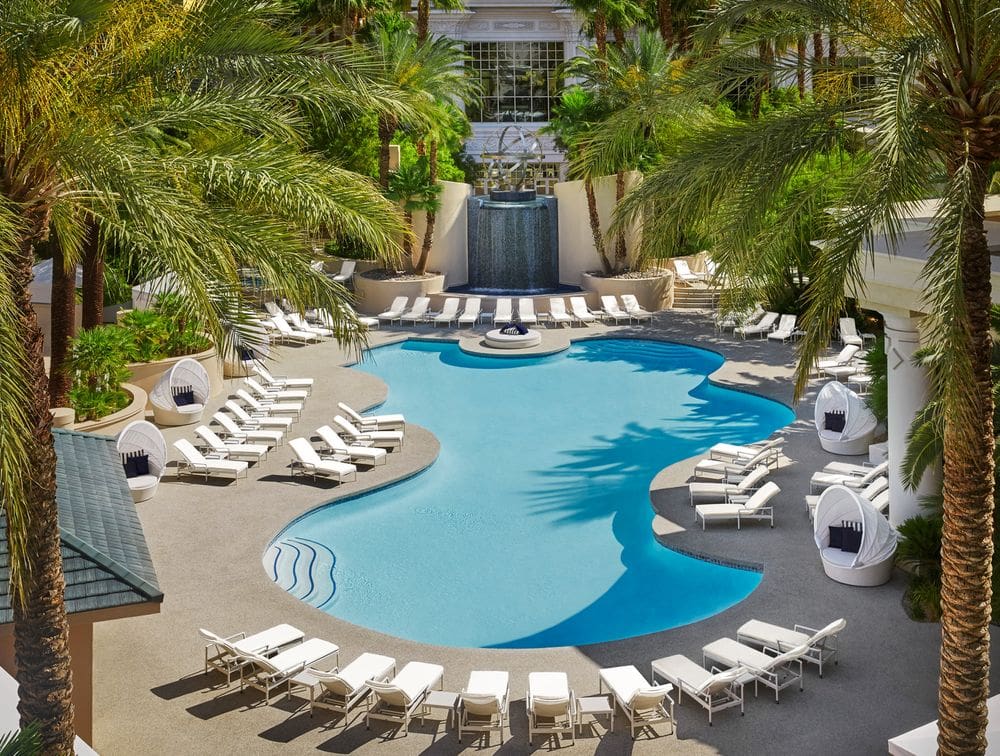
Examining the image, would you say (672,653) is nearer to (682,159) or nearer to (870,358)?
(682,159)

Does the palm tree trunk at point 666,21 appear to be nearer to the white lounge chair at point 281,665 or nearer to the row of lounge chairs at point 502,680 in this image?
the row of lounge chairs at point 502,680

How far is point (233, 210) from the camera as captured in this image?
8680mm

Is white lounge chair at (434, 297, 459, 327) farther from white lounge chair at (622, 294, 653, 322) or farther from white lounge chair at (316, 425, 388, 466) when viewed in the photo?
white lounge chair at (316, 425, 388, 466)

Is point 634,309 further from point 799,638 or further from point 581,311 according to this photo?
point 799,638

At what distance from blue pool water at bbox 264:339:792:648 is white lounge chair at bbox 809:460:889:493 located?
2.55m

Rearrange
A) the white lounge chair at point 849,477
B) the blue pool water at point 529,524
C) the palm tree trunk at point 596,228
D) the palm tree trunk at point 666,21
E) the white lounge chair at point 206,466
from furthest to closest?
1. the palm tree trunk at point 666,21
2. the palm tree trunk at point 596,228
3. the white lounge chair at point 206,466
4. the white lounge chair at point 849,477
5. the blue pool water at point 529,524

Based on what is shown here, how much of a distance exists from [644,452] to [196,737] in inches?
457

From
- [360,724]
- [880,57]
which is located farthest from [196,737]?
[880,57]

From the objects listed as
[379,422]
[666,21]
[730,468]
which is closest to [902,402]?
[730,468]

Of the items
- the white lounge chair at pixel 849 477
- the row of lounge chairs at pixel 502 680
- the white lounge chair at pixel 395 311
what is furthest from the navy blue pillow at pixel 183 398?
the white lounge chair at pixel 849 477

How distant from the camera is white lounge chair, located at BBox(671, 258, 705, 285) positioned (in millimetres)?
33219

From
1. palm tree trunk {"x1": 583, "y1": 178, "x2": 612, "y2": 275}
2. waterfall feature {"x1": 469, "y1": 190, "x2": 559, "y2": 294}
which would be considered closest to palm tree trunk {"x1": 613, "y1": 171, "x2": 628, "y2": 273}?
palm tree trunk {"x1": 583, "y1": 178, "x2": 612, "y2": 275}

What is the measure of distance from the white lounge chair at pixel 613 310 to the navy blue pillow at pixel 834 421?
12.0m

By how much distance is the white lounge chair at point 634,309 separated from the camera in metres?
30.6
